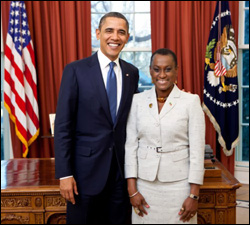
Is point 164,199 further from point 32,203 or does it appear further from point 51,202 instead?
point 32,203

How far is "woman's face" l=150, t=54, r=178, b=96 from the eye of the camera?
1.81m

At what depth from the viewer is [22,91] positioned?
4.14 meters

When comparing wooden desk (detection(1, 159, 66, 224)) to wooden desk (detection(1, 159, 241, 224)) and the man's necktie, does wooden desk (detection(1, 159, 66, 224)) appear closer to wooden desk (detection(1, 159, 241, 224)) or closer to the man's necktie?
wooden desk (detection(1, 159, 241, 224))

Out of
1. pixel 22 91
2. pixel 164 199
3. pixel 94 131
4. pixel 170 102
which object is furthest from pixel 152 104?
pixel 22 91

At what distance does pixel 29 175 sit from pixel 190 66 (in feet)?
8.54

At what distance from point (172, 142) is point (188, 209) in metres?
0.36

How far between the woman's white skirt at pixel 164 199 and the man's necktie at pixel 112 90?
0.42 metres

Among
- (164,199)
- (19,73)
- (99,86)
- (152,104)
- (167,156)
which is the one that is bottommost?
(164,199)

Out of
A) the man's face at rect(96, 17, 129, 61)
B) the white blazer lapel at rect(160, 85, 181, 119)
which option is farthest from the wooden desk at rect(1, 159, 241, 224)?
the man's face at rect(96, 17, 129, 61)

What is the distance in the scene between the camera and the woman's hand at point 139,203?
1.85 m

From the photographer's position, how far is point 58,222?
87.2 inches

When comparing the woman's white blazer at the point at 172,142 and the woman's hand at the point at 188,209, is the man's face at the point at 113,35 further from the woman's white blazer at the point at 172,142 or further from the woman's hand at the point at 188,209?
the woman's hand at the point at 188,209

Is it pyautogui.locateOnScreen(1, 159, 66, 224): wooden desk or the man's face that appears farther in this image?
pyautogui.locateOnScreen(1, 159, 66, 224): wooden desk

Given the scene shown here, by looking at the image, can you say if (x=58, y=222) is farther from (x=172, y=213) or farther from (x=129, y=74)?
(x=129, y=74)
